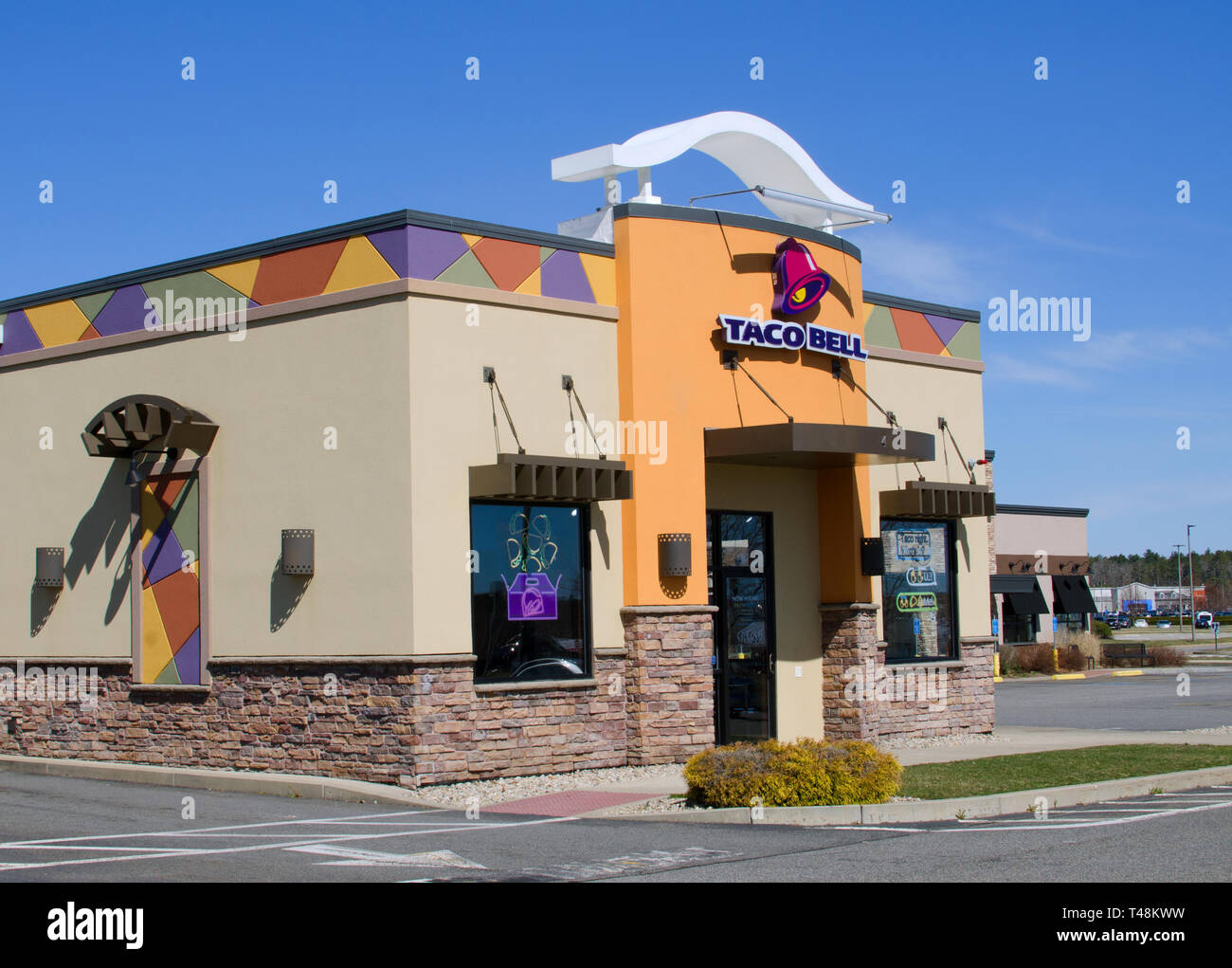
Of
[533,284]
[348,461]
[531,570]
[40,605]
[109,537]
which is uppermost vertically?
[533,284]

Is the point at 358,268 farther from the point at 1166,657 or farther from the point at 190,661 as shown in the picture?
the point at 1166,657

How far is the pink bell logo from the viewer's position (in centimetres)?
1823

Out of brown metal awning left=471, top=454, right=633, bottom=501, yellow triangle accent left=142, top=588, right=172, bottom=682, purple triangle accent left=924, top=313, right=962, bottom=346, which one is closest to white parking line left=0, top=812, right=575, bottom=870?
brown metal awning left=471, top=454, right=633, bottom=501

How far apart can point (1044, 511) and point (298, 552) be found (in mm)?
40927

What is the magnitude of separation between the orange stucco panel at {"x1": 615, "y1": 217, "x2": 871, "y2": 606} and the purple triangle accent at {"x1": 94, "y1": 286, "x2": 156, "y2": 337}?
609 cm

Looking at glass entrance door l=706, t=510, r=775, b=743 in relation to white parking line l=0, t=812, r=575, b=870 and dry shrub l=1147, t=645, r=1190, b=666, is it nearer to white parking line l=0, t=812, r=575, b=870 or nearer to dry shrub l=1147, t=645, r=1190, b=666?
white parking line l=0, t=812, r=575, b=870

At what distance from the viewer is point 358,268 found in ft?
51.6

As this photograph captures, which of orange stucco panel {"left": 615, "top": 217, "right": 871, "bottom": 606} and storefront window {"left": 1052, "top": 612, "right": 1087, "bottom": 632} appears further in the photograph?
storefront window {"left": 1052, "top": 612, "right": 1087, "bottom": 632}

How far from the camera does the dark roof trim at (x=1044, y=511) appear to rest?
1970 inches

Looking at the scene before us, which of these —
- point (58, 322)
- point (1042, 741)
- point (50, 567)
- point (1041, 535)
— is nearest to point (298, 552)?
point (50, 567)
